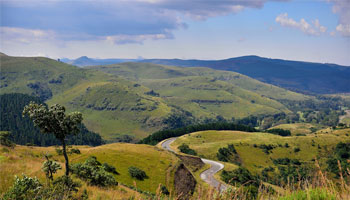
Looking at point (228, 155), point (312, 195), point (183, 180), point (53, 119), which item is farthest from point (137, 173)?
point (228, 155)

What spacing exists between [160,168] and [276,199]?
82534mm

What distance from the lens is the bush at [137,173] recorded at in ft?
250

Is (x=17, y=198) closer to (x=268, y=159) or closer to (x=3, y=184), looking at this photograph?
(x=3, y=184)

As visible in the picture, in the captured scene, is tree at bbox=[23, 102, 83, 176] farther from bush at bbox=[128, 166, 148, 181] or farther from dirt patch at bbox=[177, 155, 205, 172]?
dirt patch at bbox=[177, 155, 205, 172]

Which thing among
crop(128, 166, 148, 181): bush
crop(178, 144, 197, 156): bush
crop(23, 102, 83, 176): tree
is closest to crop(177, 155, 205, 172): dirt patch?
crop(128, 166, 148, 181): bush

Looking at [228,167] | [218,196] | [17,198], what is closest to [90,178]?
[17,198]

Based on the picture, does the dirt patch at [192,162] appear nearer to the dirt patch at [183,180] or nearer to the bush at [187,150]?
the dirt patch at [183,180]

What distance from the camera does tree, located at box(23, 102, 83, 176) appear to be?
88.4 feet

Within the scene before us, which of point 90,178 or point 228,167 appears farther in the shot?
point 228,167

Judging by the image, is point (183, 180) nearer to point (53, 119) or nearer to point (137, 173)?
point (137, 173)

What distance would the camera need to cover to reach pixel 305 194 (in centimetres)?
705

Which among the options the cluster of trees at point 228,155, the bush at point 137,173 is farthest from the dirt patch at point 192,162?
the cluster of trees at point 228,155

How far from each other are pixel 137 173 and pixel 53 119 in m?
53.0

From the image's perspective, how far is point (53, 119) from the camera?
27672 millimetres
